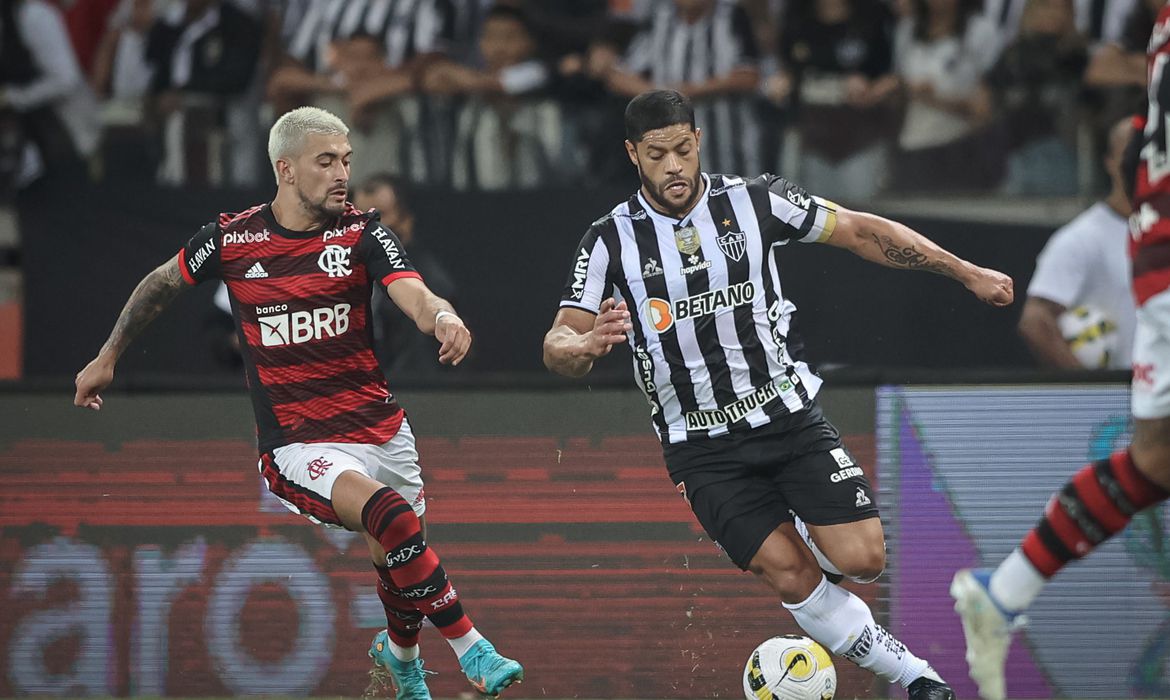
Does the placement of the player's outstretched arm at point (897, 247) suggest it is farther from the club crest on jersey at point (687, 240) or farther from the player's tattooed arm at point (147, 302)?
the player's tattooed arm at point (147, 302)

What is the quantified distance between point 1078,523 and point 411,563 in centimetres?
253

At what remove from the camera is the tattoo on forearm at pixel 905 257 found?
5.98m

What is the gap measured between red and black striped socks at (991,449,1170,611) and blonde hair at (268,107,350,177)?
3.12 metres

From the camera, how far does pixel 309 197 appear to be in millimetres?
6301

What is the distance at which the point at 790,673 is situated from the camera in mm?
6035

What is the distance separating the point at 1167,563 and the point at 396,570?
3.32m

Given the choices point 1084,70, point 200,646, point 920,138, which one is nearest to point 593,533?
point 200,646

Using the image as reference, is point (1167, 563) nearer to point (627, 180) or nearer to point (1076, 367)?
point (1076, 367)

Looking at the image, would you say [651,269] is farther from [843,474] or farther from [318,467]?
[318,467]

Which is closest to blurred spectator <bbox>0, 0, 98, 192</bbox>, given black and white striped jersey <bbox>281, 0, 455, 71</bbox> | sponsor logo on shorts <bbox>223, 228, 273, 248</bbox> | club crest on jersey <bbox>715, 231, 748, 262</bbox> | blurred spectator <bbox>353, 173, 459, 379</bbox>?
black and white striped jersey <bbox>281, 0, 455, 71</bbox>

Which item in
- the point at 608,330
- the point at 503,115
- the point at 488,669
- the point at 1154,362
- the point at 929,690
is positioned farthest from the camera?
the point at 503,115

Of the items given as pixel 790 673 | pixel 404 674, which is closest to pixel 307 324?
pixel 404 674

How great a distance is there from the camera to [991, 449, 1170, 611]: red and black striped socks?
15.0 ft

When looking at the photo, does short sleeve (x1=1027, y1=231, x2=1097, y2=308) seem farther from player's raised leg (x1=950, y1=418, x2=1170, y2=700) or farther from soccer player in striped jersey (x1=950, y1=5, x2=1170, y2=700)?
player's raised leg (x1=950, y1=418, x2=1170, y2=700)
